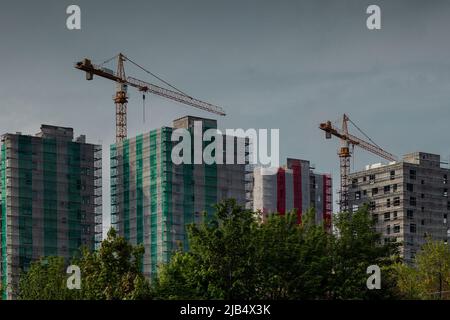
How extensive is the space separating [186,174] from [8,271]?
38.2m

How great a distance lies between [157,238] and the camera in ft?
621

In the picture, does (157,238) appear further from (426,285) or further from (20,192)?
(426,285)

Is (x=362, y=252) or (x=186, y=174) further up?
(x=186, y=174)

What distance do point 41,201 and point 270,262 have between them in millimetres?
122924

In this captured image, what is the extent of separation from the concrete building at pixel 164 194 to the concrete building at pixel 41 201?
9064 mm

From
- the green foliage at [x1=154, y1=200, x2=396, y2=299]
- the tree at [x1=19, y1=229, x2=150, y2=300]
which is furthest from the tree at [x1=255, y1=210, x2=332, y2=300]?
the tree at [x1=19, y1=229, x2=150, y2=300]

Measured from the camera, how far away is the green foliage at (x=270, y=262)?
67562 mm

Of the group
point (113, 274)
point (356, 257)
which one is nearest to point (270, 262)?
point (356, 257)

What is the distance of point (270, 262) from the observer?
70188mm

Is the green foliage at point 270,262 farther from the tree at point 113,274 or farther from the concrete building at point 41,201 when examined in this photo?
the concrete building at point 41,201

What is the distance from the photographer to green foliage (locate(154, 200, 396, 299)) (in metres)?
67.6

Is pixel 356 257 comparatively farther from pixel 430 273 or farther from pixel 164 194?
pixel 164 194
